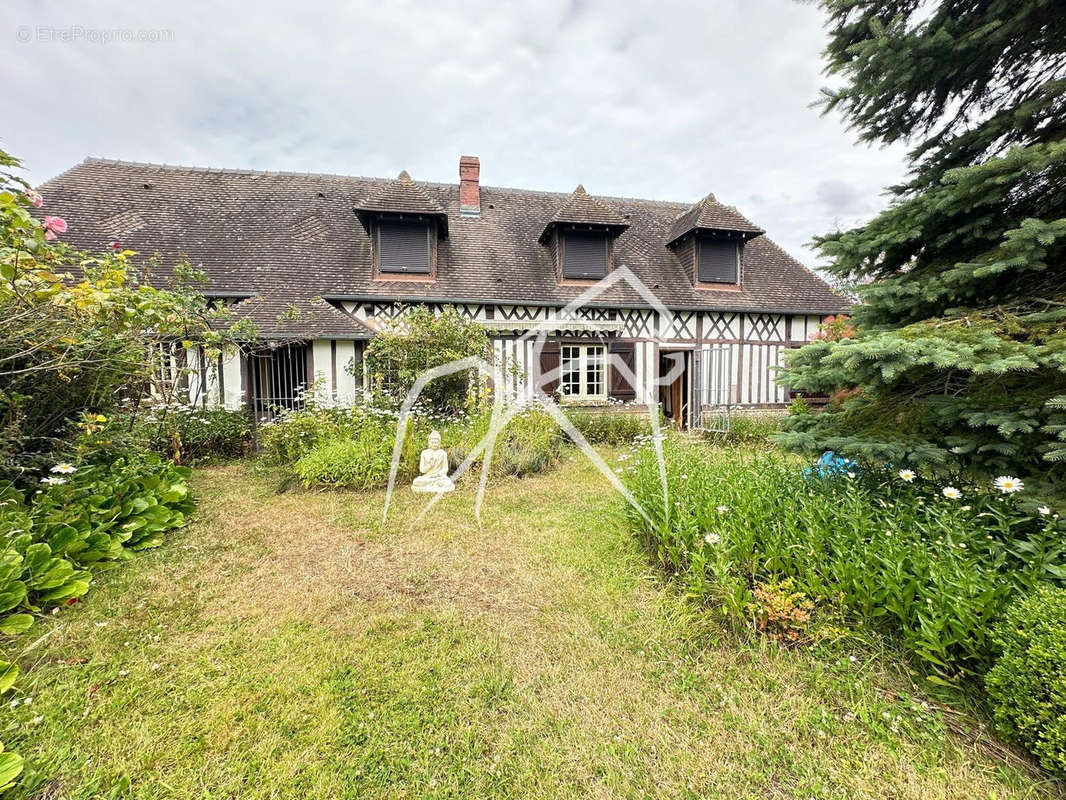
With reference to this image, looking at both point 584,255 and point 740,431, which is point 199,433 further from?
point 740,431

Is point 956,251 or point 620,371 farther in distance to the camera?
point 620,371

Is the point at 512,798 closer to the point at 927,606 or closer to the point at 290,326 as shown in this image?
the point at 927,606

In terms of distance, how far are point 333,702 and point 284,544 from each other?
2183mm

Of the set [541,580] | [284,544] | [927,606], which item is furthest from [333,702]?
[927,606]

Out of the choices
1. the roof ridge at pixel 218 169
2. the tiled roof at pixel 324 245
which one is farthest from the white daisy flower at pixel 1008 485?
the roof ridge at pixel 218 169

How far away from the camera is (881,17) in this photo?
302 centimetres

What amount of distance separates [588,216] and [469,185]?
3.62m

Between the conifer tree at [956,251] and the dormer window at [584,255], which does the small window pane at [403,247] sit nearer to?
the dormer window at [584,255]

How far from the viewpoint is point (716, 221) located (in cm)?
1020

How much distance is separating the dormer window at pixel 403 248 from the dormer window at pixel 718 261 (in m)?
6.69

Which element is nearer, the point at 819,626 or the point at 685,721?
the point at 685,721

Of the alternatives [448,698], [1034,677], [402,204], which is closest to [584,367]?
[402,204]

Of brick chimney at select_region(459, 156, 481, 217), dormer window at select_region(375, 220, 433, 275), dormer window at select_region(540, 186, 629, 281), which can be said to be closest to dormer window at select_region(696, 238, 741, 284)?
dormer window at select_region(540, 186, 629, 281)

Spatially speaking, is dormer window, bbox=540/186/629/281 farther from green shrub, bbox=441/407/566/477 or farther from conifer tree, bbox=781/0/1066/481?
conifer tree, bbox=781/0/1066/481
